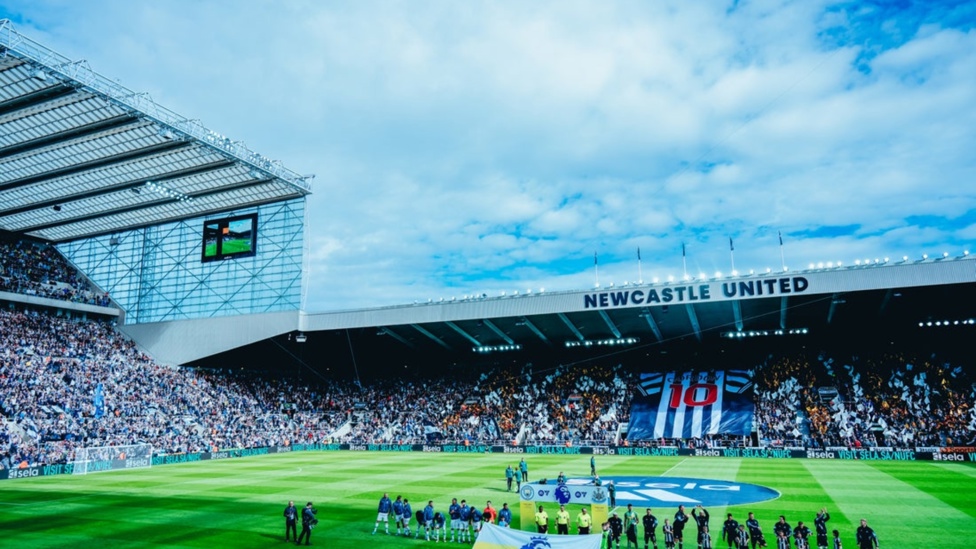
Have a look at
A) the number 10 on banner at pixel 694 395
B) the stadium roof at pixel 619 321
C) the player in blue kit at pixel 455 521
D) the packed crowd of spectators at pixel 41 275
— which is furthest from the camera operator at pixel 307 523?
the packed crowd of spectators at pixel 41 275

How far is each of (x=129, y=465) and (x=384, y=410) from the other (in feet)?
88.1

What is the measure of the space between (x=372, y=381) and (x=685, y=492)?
161ft

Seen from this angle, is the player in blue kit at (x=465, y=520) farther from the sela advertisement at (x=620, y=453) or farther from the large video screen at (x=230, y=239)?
the large video screen at (x=230, y=239)

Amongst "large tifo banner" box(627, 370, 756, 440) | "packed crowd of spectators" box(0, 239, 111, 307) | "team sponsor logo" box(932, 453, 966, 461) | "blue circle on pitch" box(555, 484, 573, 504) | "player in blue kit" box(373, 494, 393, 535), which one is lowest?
"team sponsor logo" box(932, 453, 966, 461)

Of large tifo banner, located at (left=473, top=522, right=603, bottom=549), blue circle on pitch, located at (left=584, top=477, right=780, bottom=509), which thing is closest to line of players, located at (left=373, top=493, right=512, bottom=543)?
large tifo banner, located at (left=473, top=522, right=603, bottom=549)

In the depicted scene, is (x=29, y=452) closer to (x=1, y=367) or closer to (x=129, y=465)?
(x=129, y=465)

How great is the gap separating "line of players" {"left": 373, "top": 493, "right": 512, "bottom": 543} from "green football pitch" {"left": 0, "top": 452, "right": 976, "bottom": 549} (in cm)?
70

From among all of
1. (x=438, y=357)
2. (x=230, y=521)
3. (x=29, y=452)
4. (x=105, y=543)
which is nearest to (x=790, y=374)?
(x=438, y=357)

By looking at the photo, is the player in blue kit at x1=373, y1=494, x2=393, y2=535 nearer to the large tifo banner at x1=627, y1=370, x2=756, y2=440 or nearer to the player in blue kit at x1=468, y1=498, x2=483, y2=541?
the player in blue kit at x1=468, y1=498, x2=483, y2=541

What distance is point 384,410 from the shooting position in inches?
2707

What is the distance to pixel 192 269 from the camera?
2596 inches

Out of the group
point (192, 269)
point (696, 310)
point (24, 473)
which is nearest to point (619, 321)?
point (696, 310)

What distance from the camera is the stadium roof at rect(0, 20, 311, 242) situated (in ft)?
132

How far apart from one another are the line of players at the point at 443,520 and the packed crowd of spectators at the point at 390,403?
103 ft
